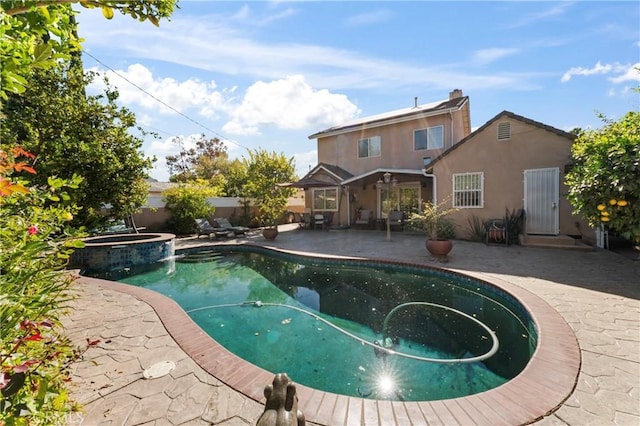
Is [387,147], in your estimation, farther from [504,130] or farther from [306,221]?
[306,221]

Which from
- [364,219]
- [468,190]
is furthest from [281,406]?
[364,219]

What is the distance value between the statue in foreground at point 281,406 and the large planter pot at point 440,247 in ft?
24.5

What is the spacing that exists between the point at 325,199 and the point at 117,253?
11909 millimetres

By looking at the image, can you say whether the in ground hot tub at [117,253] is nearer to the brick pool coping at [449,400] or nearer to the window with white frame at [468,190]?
the brick pool coping at [449,400]

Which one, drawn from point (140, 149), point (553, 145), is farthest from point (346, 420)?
point (553, 145)

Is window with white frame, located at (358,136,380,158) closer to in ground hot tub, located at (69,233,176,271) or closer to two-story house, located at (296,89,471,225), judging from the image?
two-story house, located at (296,89,471,225)

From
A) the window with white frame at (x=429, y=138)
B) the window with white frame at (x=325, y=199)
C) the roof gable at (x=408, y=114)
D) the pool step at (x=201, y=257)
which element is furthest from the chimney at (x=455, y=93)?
the pool step at (x=201, y=257)

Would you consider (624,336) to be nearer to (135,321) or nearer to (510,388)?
(510,388)

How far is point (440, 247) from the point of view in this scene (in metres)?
8.27

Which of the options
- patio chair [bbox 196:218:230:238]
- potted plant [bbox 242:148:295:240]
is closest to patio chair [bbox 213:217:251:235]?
patio chair [bbox 196:218:230:238]

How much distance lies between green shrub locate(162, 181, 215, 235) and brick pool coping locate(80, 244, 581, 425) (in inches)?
470

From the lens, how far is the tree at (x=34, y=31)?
132cm

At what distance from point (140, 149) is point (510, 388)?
34.1 feet

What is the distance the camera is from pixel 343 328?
16.8ft
